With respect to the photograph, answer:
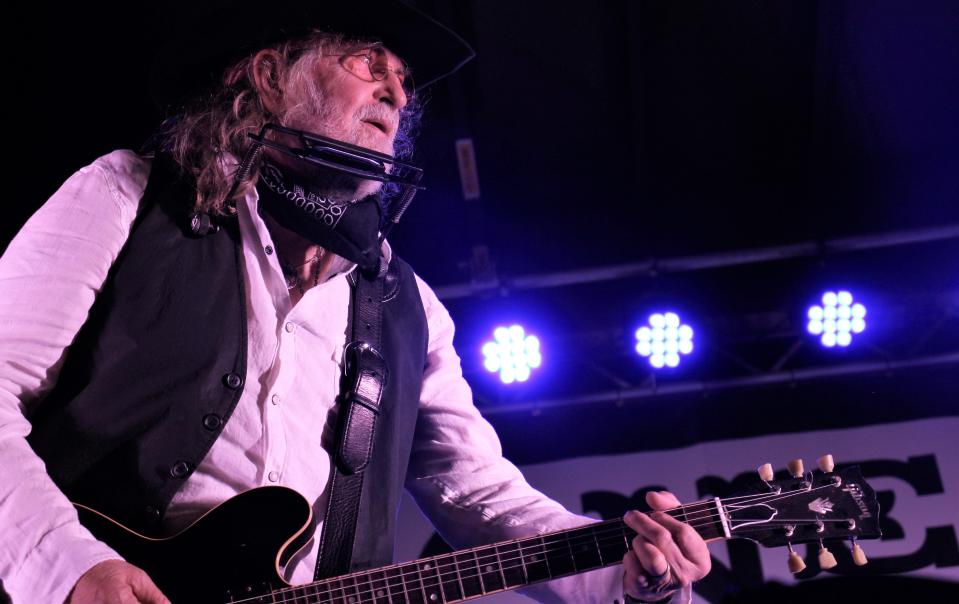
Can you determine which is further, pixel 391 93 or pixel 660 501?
pixel 391 93

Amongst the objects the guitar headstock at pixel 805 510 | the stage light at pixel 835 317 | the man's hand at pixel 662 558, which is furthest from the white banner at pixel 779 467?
the man's hand at pixel 662 558

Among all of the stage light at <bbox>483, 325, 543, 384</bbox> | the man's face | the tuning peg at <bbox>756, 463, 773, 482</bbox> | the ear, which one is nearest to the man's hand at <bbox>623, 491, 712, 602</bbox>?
the tuning peg at <bbox>756, 463, 773, 482</bbox>

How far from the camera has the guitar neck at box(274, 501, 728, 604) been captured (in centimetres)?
209

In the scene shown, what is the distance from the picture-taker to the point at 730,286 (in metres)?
4.98

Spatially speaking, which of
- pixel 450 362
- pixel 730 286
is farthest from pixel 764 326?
pixel 450 362

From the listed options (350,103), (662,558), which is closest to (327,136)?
(350,103)

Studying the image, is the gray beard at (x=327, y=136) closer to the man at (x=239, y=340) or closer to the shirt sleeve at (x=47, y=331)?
the man at (x=239, y=340)

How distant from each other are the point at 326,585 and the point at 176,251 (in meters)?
0.89

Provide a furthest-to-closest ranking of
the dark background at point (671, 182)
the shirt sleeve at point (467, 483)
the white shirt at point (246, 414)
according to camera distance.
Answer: the dark background at point (671, 182) < the shirt sleeve at point (467, 483) < the white shirt at point (246, 414)

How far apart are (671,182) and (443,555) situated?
11.1 ft

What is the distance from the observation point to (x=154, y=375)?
202 cm

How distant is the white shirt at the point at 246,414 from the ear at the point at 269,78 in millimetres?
457

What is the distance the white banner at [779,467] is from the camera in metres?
4.75

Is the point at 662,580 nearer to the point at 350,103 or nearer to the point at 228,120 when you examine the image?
the point at 350,103
